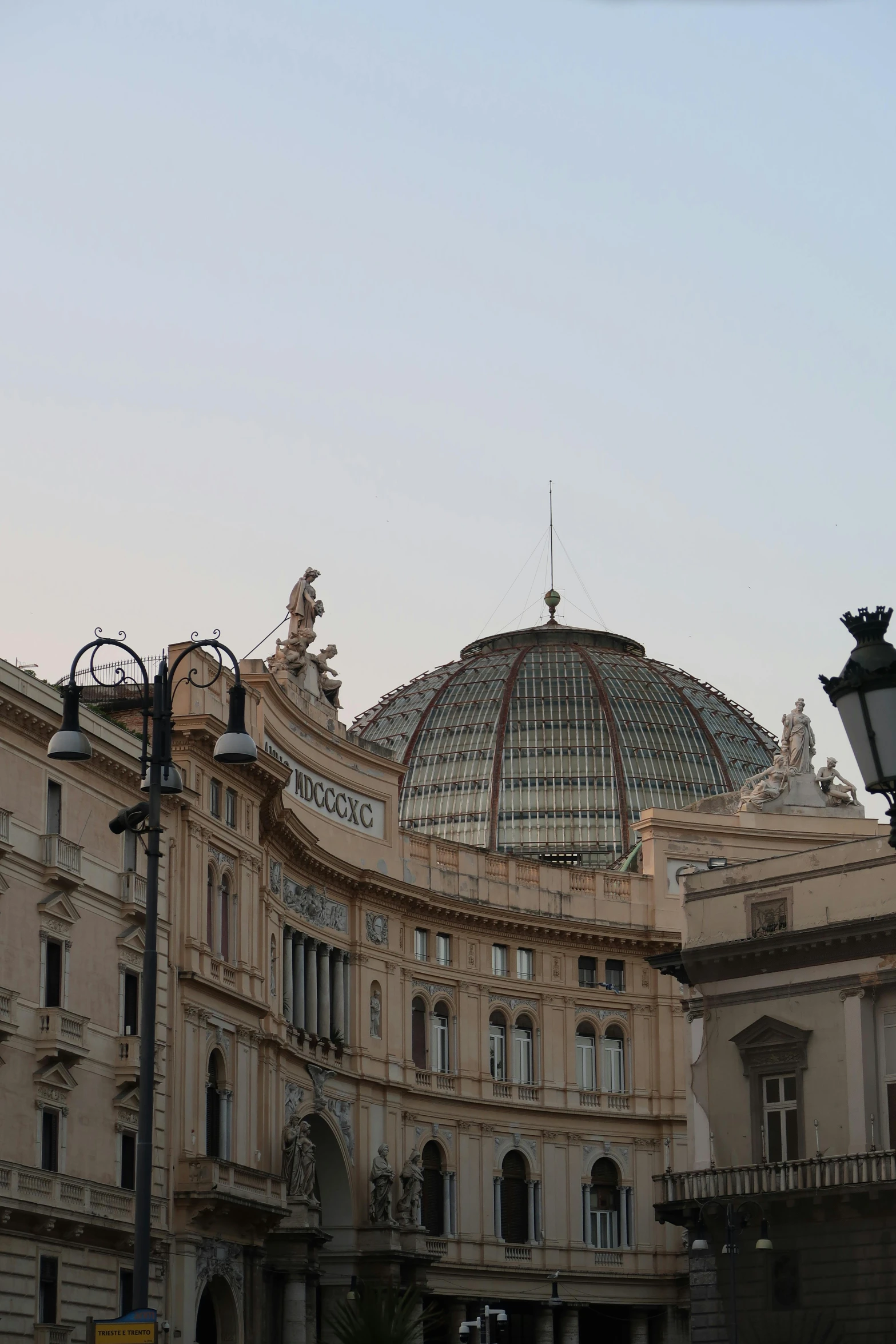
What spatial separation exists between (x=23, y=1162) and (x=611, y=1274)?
1495 inches

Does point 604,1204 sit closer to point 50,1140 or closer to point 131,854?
point 131,854

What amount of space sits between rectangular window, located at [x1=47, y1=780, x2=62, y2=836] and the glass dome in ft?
186

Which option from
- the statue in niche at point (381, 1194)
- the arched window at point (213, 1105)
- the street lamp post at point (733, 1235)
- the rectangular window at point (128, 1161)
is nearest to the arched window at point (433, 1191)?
the statue in niche at point (381, 1194)

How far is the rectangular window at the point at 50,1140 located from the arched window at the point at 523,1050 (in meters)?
33.3

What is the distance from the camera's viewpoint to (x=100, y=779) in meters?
54.1

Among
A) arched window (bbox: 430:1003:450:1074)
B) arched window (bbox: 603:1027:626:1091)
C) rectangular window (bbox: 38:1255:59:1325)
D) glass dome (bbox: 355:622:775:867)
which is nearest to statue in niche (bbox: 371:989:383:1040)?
arched window (bbox: 430:1003:450:1074)

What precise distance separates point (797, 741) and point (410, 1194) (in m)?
26.9

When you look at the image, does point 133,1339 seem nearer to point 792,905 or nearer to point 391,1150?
point 792,905

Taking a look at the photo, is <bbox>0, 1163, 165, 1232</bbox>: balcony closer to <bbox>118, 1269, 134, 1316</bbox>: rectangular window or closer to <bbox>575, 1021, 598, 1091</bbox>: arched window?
<bbox>118, 1269, 134, 1316</bbox>: rectangular window

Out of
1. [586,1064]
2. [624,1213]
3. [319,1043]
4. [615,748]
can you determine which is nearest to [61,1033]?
[319,1043]

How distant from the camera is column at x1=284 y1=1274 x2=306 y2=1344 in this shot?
62.4 meters

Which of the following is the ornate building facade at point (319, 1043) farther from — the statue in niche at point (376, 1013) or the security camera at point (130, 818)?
the security camera at point (130, 818)

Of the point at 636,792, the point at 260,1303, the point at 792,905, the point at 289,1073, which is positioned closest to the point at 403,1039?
the point at 289,1073

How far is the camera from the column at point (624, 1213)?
81.9m
